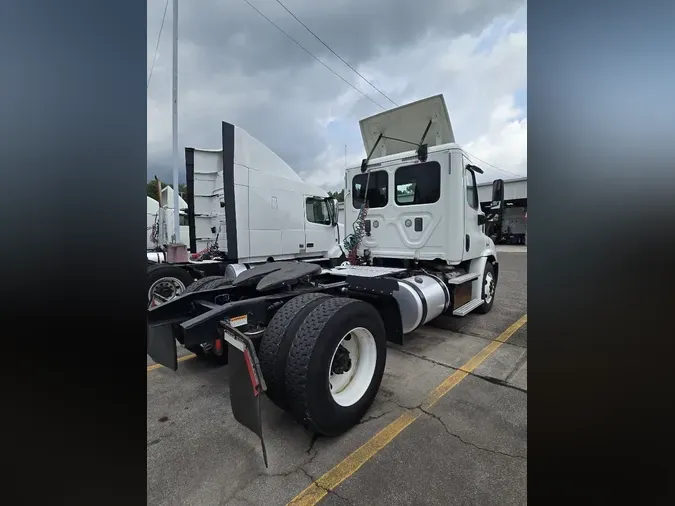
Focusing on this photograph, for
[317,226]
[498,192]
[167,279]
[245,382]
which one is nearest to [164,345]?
[245,382]

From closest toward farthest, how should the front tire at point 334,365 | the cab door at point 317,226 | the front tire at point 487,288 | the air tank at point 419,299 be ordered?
the front tire at point 334,365
the air tank at point 419,299
the front tire at point 487,288
the cab door at point 317,226

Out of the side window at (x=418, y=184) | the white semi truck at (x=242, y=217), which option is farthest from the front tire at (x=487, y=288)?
the white semi truck at (x=242, y=217)

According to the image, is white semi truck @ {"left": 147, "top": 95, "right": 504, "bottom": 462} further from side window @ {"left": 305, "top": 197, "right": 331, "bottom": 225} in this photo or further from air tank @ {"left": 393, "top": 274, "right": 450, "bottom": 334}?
side window @ {"left": 305, "top": 197, "right": 331, "bottom": 225}

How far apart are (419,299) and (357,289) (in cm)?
83

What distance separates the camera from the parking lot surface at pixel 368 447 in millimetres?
2043

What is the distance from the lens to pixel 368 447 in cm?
246

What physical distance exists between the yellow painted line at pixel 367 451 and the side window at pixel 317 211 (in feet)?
19.0

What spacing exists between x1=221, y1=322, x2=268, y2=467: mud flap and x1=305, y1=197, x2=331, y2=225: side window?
645 centimetres

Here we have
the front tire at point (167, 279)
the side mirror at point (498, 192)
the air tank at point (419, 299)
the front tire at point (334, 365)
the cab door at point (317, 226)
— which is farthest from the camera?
the cab door at point (317, 226)

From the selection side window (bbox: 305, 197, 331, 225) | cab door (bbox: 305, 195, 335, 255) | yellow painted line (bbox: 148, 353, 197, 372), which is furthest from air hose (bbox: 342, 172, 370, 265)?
side window (bbox: 305, 197, 331, 225)

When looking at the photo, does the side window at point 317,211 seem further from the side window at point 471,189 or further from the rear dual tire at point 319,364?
the rear dual tire at point 319,364
